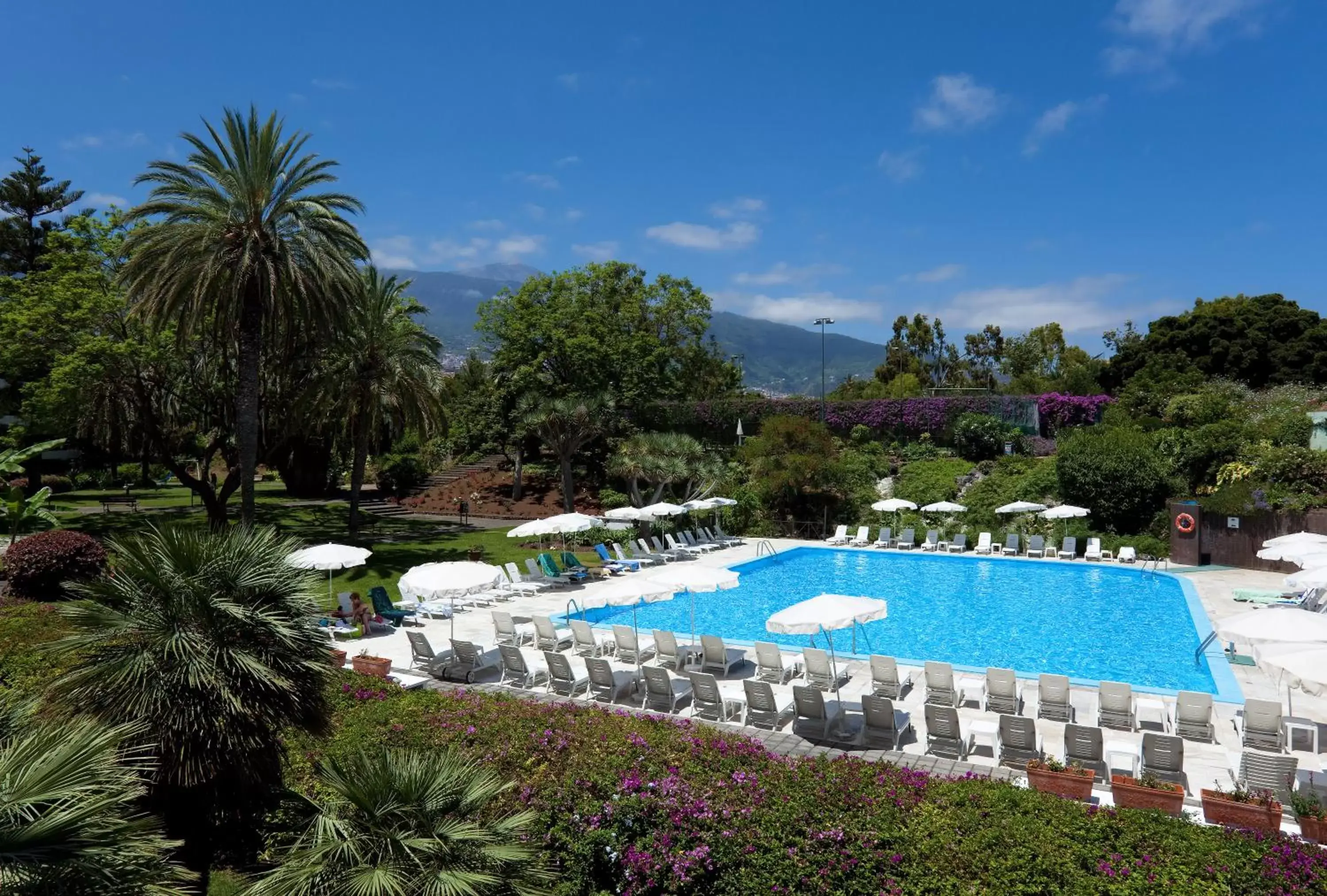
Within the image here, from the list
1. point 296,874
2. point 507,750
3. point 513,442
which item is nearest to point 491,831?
point 296,874

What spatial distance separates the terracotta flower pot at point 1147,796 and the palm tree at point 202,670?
7.90 metres

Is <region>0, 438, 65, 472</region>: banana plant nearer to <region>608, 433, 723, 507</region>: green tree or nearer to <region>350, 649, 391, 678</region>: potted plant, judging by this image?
<region>350, 649, 391, 678</region>: potted plant

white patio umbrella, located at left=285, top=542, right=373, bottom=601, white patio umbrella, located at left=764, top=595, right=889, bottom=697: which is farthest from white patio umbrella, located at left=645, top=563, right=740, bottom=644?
white patio umbrella, located at left=285, top=542, right=373, bottom=601

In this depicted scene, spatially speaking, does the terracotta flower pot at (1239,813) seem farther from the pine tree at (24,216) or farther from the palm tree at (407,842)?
the pine tree at (24,216)

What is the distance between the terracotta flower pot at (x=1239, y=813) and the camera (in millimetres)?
7812

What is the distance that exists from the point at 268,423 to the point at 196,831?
26.3 m

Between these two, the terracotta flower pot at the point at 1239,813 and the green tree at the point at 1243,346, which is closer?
the terracotta flower pot at the point at 1239,813

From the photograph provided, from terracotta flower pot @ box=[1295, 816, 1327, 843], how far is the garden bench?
37.0m

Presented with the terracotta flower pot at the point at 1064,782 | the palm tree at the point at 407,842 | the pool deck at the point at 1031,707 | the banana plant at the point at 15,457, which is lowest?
the pool deck at the point at 1031,707

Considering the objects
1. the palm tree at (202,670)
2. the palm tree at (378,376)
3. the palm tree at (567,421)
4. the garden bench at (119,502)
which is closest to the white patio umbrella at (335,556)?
the palm tree at (202,670)

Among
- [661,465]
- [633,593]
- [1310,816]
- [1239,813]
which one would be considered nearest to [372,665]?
[633,593]

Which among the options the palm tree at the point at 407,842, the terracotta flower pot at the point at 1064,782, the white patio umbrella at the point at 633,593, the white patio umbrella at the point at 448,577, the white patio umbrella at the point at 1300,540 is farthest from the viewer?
the white patio umbrella at the point at 1300,540

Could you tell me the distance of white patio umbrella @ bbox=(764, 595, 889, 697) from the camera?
12.0 meters

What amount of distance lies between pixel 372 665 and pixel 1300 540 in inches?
773
